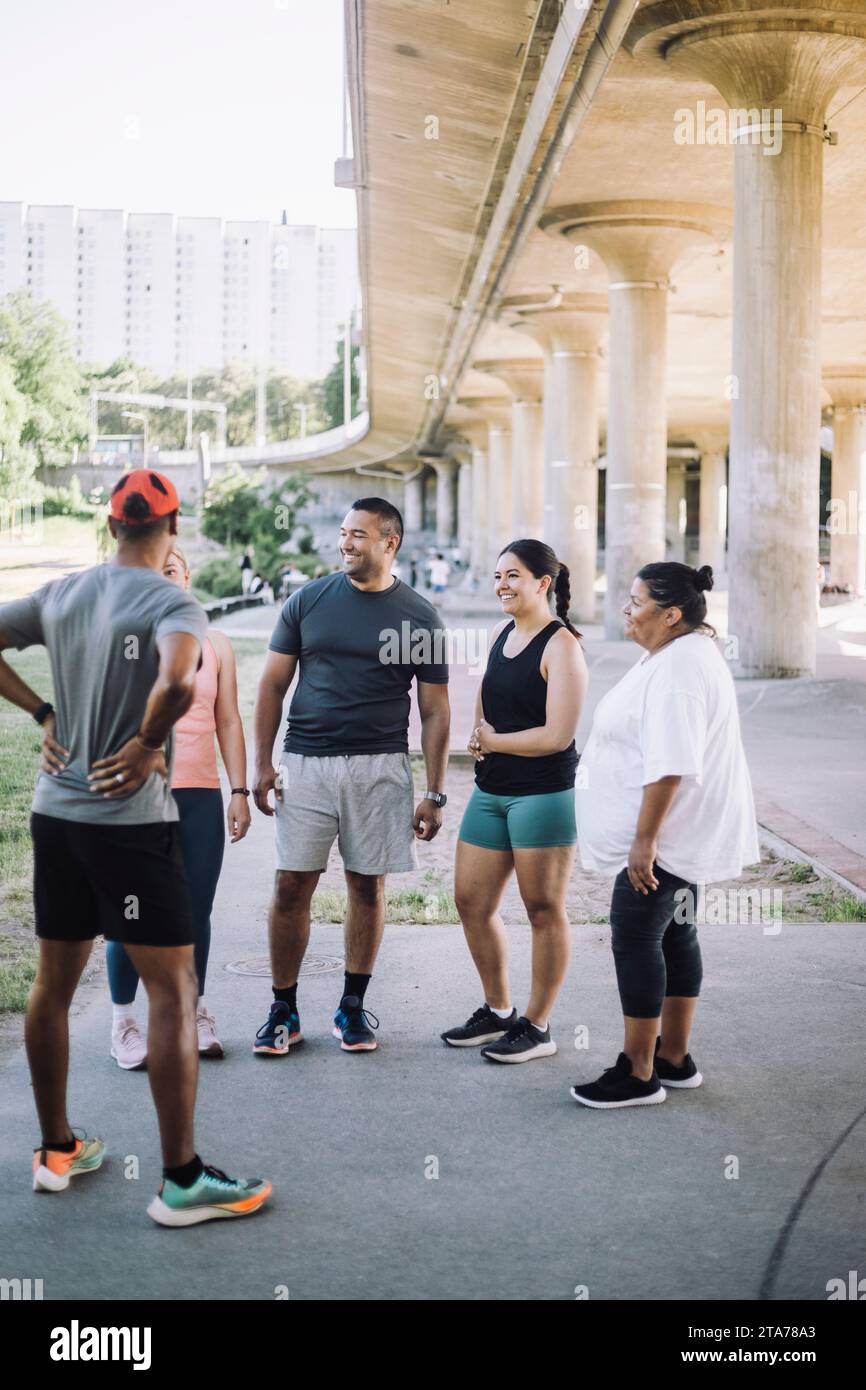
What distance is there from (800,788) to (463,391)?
48219mm

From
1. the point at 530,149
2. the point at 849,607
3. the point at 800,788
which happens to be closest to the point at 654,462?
the point at 530,149

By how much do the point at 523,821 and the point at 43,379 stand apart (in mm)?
66702

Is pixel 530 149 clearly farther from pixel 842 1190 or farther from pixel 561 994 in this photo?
Answer: pixel 842 1190

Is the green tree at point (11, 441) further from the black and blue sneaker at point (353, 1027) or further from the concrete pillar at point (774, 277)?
the black and blue sneaker at point (353, 1027)

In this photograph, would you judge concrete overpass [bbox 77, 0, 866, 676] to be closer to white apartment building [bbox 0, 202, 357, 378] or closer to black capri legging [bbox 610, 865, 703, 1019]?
black capri legging [bbox 610, 865, 703, 1019]

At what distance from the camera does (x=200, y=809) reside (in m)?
5.74

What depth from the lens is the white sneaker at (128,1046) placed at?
18.6ft

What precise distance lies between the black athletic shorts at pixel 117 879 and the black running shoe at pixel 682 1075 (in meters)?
2.01

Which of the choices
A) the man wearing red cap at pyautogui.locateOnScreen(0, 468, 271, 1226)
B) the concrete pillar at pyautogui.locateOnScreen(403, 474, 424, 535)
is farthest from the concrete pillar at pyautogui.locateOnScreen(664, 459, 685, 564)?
the man wearing red cap at pyautogui.locateOnScreen(0, 468, 271, 1226)

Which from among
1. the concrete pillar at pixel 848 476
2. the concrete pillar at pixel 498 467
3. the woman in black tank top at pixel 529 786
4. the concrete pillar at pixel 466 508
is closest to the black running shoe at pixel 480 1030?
the woman in black tank top at pixel 529 786

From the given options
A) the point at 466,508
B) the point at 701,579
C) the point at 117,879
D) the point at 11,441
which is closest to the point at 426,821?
the point at 701,579

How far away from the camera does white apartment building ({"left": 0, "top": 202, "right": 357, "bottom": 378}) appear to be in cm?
16925

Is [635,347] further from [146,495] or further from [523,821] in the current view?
[146,495]

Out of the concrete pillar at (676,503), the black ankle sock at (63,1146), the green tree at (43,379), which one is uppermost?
the green tree at (43,379)
